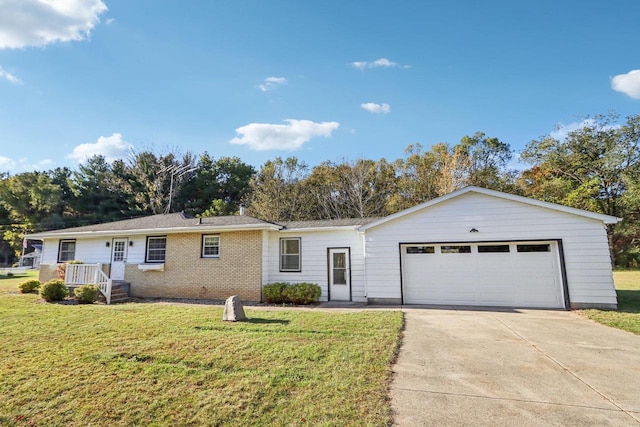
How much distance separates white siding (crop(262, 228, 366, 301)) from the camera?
11227 millimetres

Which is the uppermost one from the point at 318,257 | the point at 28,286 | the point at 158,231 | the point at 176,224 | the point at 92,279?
the point at 176,224

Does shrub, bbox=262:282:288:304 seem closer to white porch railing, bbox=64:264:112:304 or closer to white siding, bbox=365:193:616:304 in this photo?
white siding, bbox=365:193:616:304

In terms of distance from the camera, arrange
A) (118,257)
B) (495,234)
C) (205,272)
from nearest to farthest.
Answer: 1. (495,234)
2. (205,272)
3. (118,257)

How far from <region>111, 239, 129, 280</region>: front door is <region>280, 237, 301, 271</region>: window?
6.91 m

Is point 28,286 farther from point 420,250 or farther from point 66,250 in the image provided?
point 420,250

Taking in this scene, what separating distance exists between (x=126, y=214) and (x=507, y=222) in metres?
34.2

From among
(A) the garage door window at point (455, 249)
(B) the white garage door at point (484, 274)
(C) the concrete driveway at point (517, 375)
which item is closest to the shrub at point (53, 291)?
(C) the concrete driveway at point (517, 375)

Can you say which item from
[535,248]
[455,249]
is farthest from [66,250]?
[535,248]

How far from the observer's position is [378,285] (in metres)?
10.5

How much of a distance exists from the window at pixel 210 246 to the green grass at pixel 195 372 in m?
4.97

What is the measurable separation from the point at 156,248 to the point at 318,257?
22.7 ft

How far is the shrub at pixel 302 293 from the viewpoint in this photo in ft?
34.9

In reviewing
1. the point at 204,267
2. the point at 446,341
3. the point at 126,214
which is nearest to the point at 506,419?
the point at 446,341

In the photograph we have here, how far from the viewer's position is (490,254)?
9.75 meters
